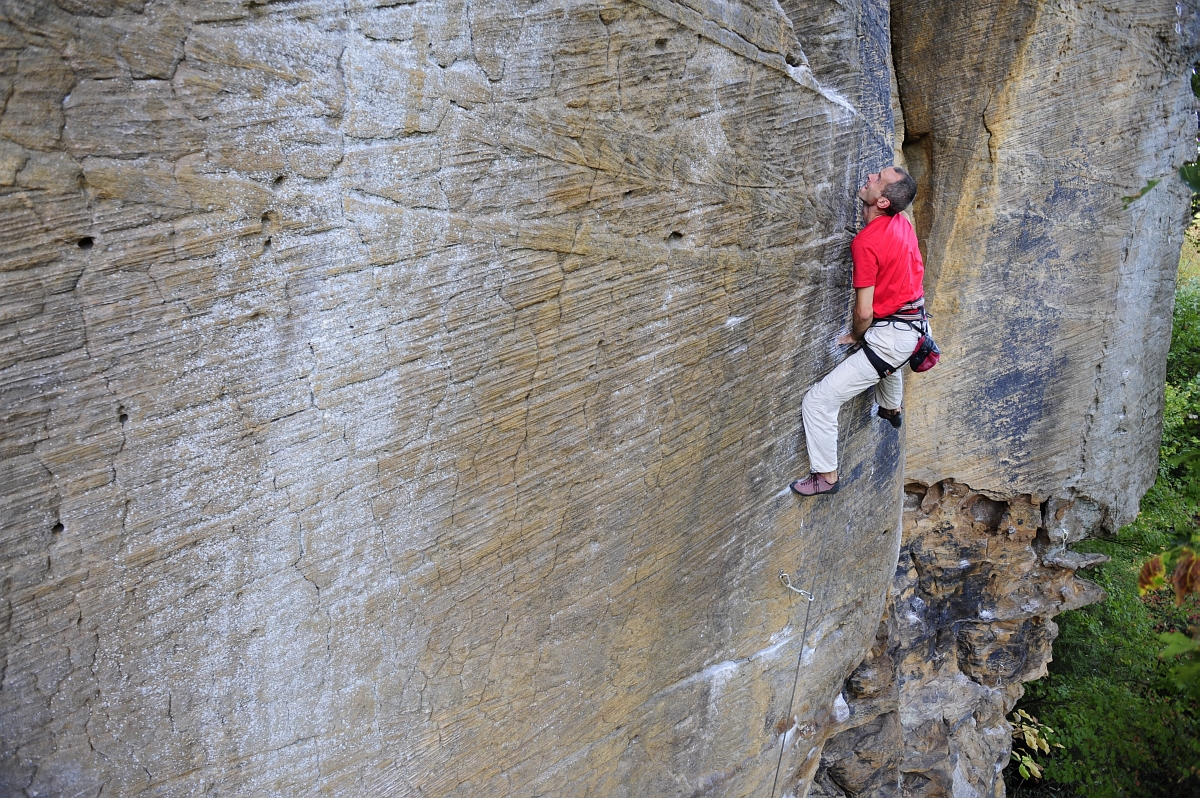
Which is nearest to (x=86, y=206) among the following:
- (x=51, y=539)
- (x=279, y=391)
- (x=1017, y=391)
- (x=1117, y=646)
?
(x=279, y=391)

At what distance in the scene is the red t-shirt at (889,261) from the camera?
2951 mm

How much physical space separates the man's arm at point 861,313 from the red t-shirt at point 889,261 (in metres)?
0.03

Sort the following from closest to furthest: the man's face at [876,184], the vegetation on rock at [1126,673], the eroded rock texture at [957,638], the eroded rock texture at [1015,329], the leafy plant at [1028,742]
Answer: the man's face at [876,184], the eroded rock texture at [1015,329], the eroded rock texture at [957,638], the vegetation on rock at [1126,673], the leafy plant at [1028,742]

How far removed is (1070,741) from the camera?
23.4 ft

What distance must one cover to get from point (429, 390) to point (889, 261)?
185 cm

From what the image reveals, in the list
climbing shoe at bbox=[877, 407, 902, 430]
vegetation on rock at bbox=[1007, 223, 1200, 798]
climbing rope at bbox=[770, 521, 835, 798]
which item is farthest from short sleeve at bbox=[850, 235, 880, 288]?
vegetation on rock at bbox=[1007, 223, 1200, 798]

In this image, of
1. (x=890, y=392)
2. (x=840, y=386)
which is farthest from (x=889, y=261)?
(x=890, y=392)

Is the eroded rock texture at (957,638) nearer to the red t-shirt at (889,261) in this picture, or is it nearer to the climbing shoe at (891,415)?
the climbing shoe at (891,415)

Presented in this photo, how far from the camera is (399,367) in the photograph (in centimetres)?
215

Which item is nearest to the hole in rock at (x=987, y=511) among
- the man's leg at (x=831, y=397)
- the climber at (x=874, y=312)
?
the climber at (x=874, y=312)

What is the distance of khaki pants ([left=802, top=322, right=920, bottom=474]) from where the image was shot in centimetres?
309

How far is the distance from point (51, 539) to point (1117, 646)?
29.5 feet

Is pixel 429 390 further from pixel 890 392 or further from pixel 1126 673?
pixel 1126 673

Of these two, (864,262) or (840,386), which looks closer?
(864,262)
